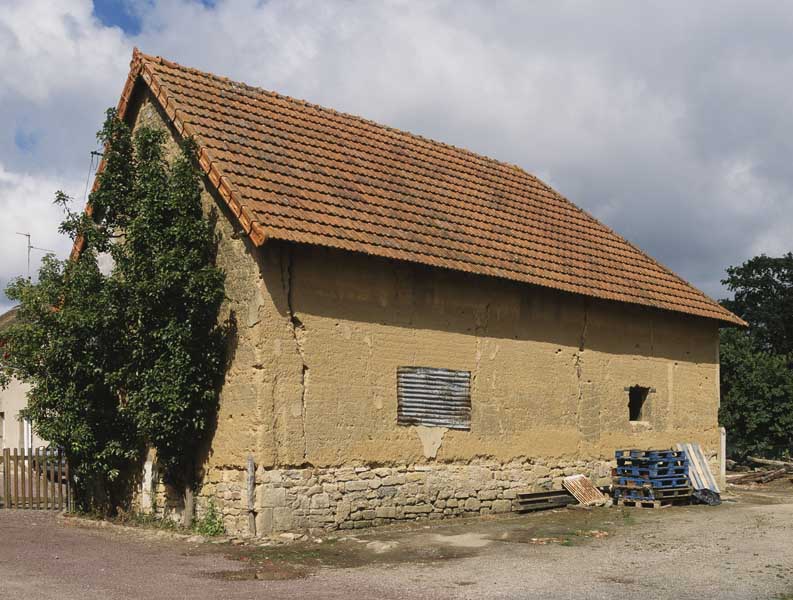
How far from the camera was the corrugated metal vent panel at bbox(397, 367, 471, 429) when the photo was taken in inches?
545

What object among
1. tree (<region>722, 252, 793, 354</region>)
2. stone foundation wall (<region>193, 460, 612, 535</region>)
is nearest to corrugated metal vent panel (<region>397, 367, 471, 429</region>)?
stone foundation wall (<region>193, 460, 612, 535</region>)

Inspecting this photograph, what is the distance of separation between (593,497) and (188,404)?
23.9ft

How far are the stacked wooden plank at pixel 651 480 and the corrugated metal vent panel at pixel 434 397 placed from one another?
10.9 ft

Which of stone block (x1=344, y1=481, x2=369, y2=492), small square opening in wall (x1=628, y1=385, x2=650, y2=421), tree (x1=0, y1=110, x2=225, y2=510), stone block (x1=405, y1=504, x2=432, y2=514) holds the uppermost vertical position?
tree (x1=0, y1=110, x2=225, y2=510)

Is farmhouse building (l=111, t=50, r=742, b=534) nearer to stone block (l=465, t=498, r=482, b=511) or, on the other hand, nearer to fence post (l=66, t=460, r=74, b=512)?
stone block (l=465, t=498, r=482, b=511)

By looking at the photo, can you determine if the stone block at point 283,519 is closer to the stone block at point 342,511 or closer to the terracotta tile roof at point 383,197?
the stone block at point 342,511

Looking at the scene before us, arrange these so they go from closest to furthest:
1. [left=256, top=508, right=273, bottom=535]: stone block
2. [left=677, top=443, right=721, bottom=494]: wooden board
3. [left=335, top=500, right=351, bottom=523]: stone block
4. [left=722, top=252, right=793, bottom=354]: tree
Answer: [left=256, top=508, right=273, bottom=535]: stone block
[left=335, top=500, right=351, bottom=523]: stone block
[left=677, top=443, right=721, bottom=494]: wooden board
[left=722, top=252, right=793, bottom=354]: tree

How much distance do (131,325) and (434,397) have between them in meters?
4.64

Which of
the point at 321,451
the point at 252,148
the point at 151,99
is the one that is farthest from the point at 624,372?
the point at 151,99

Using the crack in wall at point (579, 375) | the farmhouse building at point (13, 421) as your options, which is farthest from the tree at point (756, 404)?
the farmhouse building at point (13, 421)

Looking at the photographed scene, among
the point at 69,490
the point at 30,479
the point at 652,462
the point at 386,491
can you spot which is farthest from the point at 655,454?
the point at 30,479

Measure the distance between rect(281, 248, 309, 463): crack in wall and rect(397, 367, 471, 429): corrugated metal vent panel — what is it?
1.74 meters

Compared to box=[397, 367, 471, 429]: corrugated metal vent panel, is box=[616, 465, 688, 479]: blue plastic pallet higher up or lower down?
lower down

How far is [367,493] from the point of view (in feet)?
43.3
